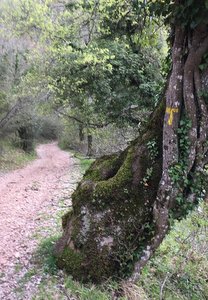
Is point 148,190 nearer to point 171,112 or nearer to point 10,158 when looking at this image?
point 171,112

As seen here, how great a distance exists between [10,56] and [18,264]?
14.9 metres

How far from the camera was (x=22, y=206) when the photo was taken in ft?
29.9

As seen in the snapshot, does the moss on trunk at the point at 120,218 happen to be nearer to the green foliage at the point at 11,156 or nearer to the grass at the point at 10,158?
the green foliage at the point at 11,156

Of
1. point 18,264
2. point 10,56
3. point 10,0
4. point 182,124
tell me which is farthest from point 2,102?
point 182,124

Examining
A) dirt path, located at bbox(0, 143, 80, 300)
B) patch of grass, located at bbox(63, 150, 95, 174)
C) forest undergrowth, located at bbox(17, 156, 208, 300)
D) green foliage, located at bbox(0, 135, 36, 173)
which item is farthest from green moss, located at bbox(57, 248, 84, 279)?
green foliage, located at bbox(0, 135, 36, 173)

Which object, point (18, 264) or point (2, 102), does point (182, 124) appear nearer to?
point (18, 264)

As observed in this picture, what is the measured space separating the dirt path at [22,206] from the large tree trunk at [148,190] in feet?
3.83

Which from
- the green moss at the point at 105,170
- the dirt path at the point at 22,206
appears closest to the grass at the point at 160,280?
the dirt path at the point at 22,206

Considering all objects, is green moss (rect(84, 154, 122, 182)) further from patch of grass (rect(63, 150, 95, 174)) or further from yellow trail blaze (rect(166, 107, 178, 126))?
patch of grass (rect(63, 150, 95, 174))

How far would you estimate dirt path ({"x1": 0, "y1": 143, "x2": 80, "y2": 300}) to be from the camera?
554 centimetres

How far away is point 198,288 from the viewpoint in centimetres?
517

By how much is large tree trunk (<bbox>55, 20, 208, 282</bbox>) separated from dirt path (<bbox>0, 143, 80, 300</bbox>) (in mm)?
1166

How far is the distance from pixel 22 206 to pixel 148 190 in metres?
5.71

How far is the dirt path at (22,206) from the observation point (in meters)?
5.54
